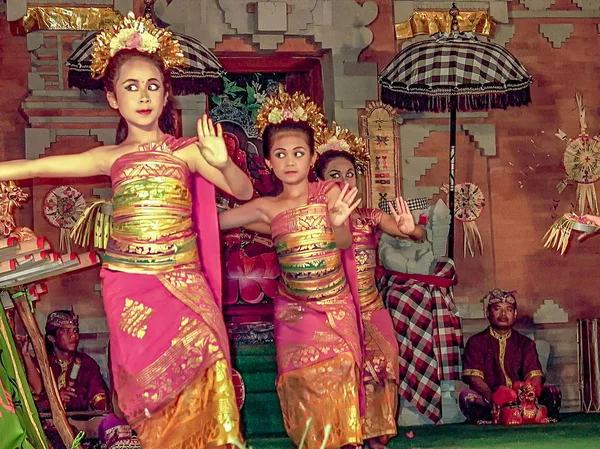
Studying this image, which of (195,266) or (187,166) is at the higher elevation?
(187,166)

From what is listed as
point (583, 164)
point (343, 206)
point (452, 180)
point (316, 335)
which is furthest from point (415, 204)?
point (343, 206)

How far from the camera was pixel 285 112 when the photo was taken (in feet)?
20.6

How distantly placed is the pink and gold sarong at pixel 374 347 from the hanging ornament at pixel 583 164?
264cm

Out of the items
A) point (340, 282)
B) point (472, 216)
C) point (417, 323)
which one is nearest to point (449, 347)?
point (417, 323)

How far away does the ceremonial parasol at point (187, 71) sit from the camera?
7875mm

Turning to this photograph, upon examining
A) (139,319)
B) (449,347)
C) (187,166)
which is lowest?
(449,347)

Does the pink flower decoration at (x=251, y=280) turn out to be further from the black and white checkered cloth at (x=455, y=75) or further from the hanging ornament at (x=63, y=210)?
the black and white checkered cloth at (x=455, y=75)

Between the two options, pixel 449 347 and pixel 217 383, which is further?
pixel 449 347

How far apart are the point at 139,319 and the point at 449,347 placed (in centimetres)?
374

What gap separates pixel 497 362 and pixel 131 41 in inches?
159

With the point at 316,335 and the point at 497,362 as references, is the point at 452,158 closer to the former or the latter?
the point at 497,362

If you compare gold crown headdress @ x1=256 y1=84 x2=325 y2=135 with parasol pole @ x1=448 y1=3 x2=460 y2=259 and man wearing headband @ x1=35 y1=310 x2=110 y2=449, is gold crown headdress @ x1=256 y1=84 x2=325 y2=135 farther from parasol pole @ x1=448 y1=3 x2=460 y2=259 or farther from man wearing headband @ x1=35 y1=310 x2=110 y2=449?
parasol pole @ x1=448 y1=3 x2=460 y2=259

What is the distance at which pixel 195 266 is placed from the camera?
5.14m

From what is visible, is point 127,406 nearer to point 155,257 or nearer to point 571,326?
point 155,257
